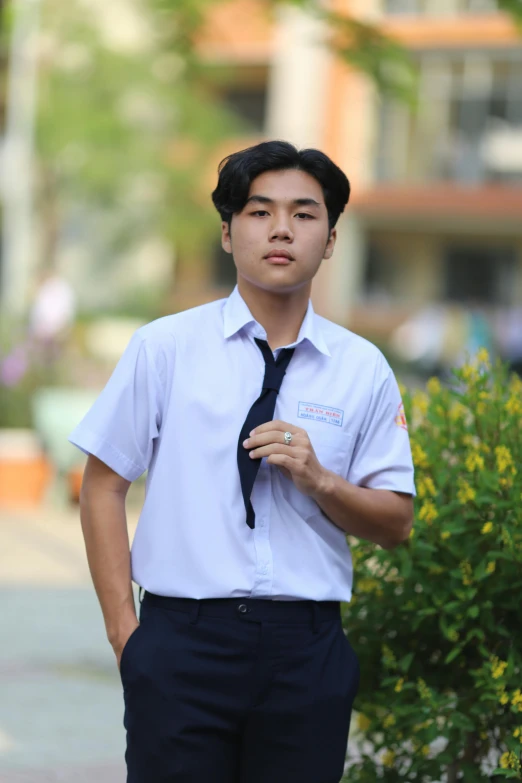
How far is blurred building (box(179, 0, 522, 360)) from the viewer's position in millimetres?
32406

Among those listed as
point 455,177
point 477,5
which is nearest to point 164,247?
point 455,177

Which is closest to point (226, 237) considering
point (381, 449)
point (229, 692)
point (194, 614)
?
point (381, 449)

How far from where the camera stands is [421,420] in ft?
12.9

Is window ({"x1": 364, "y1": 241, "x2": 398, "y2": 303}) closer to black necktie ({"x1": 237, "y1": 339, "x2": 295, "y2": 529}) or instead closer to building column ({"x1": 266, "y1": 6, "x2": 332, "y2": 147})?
building column ({"x1": 266, "y1": 6, "x2": 332, "y2": 147})

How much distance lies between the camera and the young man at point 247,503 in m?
2.46

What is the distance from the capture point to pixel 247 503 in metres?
2.46

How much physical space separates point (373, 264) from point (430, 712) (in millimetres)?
31973

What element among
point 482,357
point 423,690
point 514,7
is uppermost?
point 514,7

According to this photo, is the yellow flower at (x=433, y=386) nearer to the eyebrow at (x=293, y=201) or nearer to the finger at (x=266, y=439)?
the eyebrow at (x=293, y=201)

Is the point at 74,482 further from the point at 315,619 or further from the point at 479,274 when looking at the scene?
the point at 479,274

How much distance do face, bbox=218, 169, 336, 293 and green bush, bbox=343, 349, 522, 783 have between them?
1034 millimetres

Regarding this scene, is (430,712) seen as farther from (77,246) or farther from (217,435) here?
(77,246)

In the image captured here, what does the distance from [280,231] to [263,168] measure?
15 centimetres

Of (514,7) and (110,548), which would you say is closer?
(110,548)
